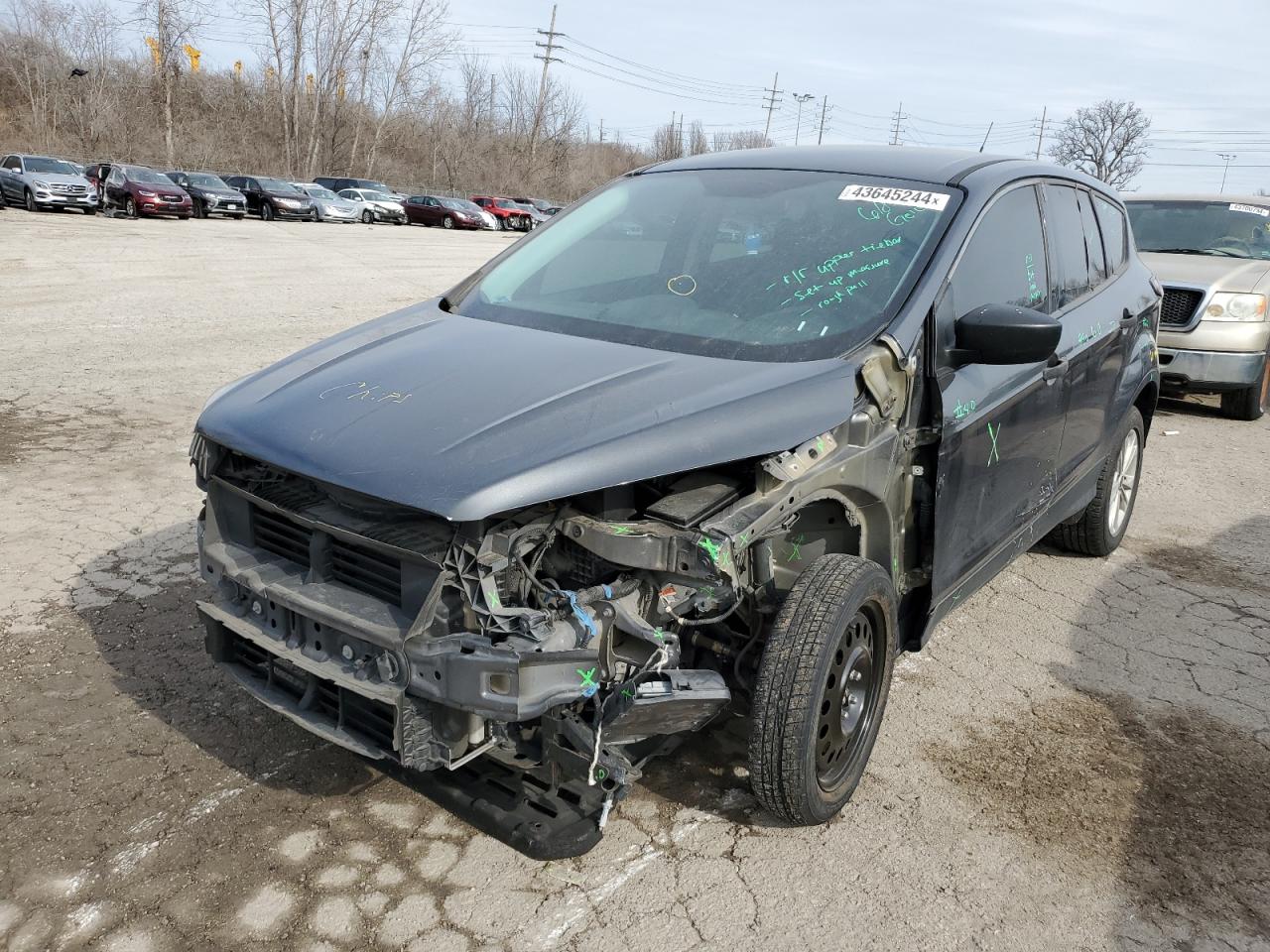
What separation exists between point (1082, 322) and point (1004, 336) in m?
1.43

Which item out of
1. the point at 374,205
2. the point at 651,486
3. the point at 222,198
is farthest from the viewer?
the point at 374,205

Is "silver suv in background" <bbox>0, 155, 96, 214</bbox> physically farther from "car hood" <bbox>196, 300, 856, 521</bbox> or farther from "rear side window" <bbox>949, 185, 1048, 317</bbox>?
"rear side window" <bbox>949, 185, 1048, 317</bbox>

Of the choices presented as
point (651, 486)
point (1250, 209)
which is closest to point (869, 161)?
point (651, 486)

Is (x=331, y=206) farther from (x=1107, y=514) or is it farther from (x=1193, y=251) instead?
(x=1107, y=514)

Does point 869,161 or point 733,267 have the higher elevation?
point 869,161

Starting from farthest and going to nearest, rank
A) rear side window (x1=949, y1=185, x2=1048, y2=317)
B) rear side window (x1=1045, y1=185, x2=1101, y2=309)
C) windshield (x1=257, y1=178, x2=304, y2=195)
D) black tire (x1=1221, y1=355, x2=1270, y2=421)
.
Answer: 1. windshield (x1=257, y1=178, x2=304, y2=195)
2. black tire (x1=1221, y1=355, x2=1270, y2=421)
3. rear side window (x1=1045, y1=185, x2=1101, y2=309)
4. rear side window (x1=949, y1=185, x2=1048, y2=317)

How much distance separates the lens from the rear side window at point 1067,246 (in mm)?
4246

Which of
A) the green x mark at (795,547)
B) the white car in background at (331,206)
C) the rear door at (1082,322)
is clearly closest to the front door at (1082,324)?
the rear door at (1082,322)

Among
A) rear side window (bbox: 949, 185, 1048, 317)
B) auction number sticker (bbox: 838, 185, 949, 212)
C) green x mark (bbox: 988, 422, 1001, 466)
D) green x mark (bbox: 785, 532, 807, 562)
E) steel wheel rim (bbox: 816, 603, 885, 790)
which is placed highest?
auction number sticker (bbox: 838, 185, 949, 212)

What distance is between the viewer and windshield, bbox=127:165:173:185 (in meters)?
28.4

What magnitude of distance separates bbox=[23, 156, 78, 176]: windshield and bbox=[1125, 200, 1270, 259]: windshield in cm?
2768

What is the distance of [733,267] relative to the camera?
11.6ft

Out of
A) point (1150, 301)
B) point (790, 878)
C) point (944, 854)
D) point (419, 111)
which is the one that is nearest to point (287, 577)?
point (790, 878)

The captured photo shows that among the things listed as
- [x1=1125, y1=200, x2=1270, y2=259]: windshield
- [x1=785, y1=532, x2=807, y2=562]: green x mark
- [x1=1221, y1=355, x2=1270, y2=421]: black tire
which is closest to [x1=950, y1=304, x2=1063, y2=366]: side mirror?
[x1=785, y1=532, x2=807, y2=562]: green x mark
